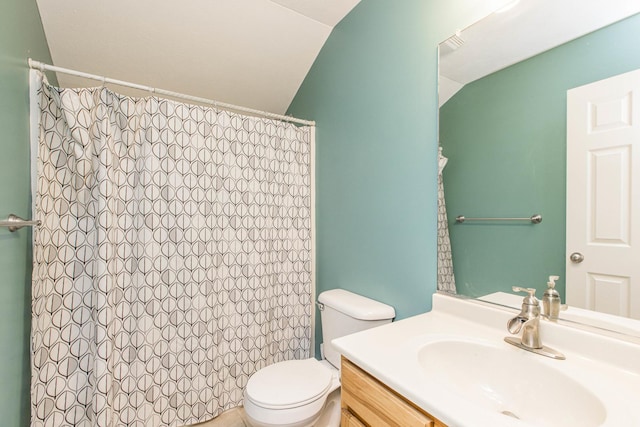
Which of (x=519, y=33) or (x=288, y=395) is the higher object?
(x=519, y=33)

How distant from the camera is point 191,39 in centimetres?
171

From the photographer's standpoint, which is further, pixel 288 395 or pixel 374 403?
pixel 288 395

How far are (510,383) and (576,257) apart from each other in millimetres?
422

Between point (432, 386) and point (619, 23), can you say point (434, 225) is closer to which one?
point (432, 386)

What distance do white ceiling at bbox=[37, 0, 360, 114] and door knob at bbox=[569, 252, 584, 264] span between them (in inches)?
64.1

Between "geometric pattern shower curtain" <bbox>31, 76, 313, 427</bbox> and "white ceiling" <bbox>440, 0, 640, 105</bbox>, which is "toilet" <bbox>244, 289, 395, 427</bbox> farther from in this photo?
"white ceiling" <bbox>440, 0, 640, 105</bbox>

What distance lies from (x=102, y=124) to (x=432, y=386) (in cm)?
171

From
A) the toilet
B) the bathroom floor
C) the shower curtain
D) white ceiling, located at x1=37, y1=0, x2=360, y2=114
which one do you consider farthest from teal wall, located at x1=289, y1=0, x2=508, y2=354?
the bathroom floor

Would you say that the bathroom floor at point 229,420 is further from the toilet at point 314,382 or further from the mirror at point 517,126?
the mirror at point 517,126

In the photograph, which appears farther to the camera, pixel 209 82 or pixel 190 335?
pixel 209 82

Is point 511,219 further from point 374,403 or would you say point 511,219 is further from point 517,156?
point 374,403

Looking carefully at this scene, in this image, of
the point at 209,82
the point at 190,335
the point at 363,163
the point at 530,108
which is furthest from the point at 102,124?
the point at 530,108

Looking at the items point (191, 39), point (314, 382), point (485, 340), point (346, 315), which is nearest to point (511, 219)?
point (485, 340)

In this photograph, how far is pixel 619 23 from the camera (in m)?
0.77
